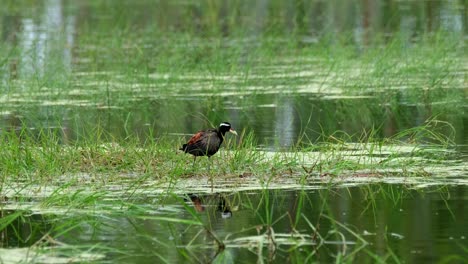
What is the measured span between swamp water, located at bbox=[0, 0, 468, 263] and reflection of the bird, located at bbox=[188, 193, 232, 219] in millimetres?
29

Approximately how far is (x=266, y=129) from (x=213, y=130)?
332 centimetres

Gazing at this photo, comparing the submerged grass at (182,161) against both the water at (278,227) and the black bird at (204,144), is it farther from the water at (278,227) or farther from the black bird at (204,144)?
the water at (278,227)

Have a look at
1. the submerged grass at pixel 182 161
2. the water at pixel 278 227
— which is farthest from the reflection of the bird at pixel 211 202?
the submerged grass at pixel 182 161

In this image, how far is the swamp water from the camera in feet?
24.0

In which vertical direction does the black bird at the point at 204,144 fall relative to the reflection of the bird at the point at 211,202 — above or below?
above

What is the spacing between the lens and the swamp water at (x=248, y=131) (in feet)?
24.0

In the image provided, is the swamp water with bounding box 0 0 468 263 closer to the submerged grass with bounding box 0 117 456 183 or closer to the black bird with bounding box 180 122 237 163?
the submerged grass with bounding box 0 117 456 183

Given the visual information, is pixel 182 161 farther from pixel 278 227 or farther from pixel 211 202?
pixel 278 227

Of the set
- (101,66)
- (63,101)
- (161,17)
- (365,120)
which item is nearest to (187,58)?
(101,66)

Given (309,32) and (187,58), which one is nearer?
(187,58)

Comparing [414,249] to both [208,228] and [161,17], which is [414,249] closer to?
[208,228]

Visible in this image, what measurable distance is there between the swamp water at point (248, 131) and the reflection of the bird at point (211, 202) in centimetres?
3

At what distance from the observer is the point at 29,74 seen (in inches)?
707

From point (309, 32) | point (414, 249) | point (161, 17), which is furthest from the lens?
point (161, 17)
